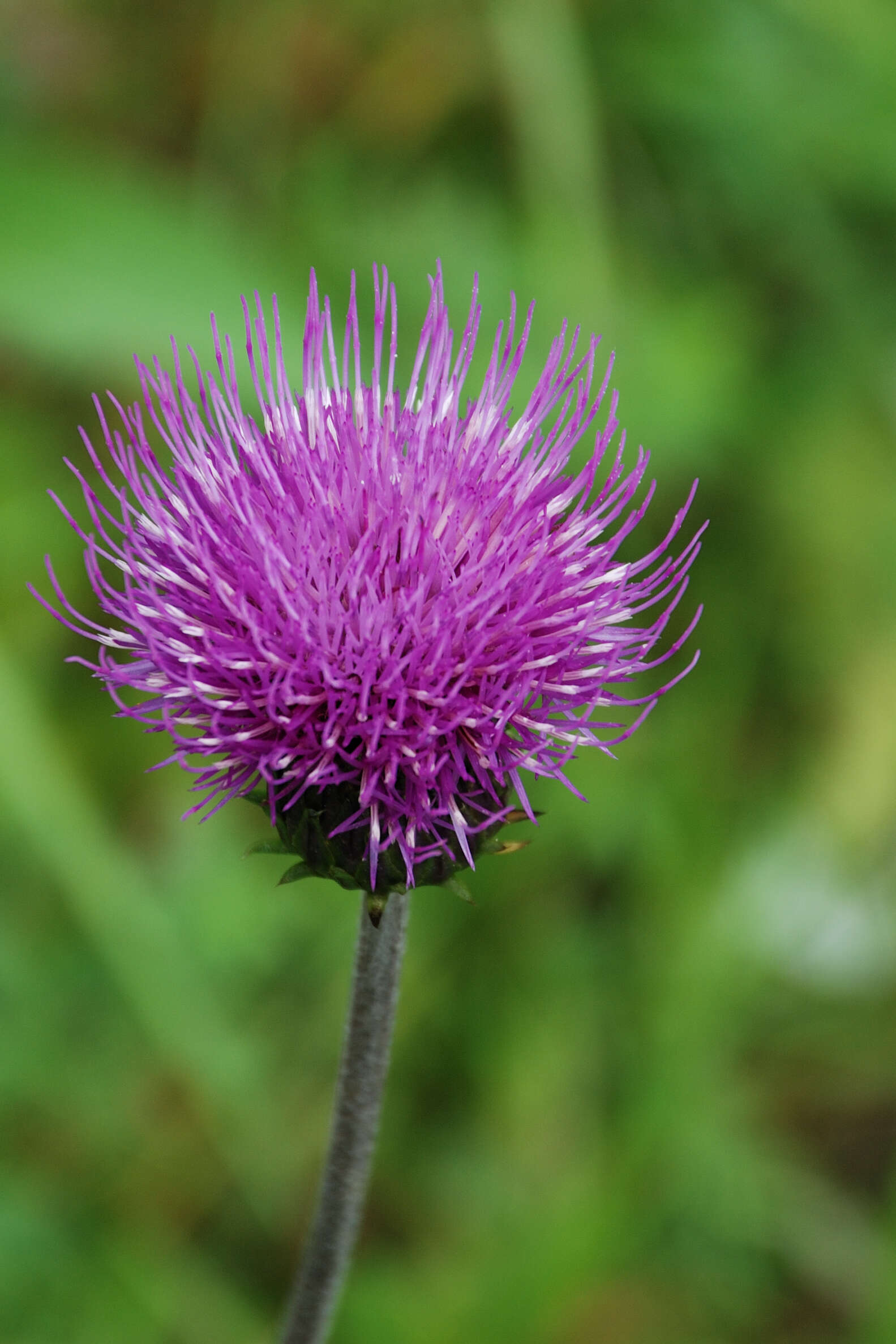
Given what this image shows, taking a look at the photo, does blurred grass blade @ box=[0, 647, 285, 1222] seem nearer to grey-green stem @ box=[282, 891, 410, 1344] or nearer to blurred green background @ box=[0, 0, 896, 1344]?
blurred green background @ box=[0, 0, 896, 1344]

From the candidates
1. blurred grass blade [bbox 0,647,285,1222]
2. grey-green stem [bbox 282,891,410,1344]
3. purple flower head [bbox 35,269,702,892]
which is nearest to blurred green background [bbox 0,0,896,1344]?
blurred grass blade [bbox 0,647,285,1222]

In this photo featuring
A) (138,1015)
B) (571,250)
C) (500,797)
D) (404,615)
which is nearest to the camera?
(404,615)

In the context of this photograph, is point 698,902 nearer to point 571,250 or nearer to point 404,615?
point 404,615

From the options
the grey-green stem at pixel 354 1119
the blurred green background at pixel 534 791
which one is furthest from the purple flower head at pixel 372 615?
the blurred green background at pixel 534 791

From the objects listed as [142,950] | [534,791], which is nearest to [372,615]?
[534,791]

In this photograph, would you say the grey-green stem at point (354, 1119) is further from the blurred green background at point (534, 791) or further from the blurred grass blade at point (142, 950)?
the blurred grass blade at point (142, 950)

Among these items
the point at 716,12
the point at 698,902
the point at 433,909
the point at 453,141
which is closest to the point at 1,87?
the point at 453,141
